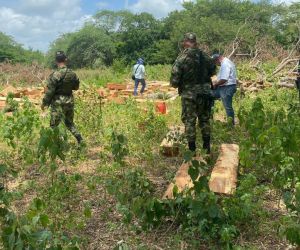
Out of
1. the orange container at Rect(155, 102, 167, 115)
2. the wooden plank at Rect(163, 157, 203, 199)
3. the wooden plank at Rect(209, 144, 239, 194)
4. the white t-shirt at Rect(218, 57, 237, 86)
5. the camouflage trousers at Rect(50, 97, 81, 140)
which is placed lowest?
the wooden plank at Rect(163, 157, 203, 199)

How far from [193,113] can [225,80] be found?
1748 millimetres

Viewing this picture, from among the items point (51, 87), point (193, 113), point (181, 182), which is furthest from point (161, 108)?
point (181, 182)

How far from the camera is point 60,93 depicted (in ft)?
19.6

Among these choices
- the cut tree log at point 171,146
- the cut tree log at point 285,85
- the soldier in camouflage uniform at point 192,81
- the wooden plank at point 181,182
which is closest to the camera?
the wooden plank at point 181,182

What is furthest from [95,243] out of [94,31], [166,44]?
[94,31]

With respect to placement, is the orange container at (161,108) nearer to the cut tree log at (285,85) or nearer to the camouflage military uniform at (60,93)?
the camouflage military uniform at (60,93)

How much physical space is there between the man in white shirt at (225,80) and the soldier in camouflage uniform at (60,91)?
2257 mm

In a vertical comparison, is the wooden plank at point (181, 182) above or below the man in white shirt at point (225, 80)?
below

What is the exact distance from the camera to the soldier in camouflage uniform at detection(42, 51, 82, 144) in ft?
19.0

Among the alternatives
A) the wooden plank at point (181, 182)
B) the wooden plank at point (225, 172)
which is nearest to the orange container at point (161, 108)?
the wooden plank at point (225, 172)

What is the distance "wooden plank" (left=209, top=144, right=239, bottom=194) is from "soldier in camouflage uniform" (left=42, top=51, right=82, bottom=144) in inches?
78.9

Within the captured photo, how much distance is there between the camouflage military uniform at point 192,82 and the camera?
519 cm

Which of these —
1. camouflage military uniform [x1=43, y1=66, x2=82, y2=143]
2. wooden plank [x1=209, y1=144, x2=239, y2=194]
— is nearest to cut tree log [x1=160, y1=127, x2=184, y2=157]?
wooden plank [x1=209, y1=144, x2=239, y2=194]

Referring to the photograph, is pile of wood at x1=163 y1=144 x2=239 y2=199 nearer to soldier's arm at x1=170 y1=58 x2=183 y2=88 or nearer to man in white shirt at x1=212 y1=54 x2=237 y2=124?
soldier's arm at x1=170 y1=58 x2=183 y2=88
